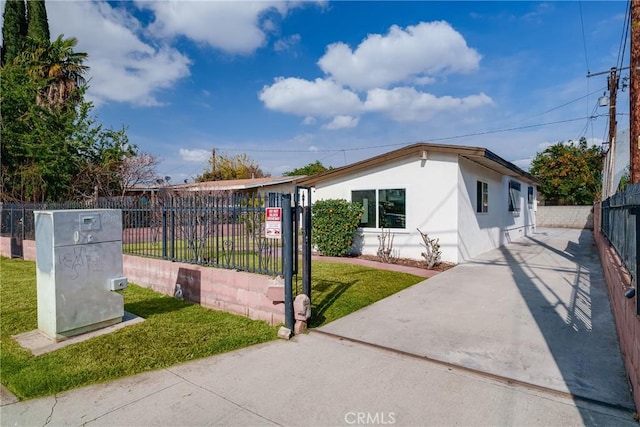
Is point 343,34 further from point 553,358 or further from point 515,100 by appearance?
point 553,358

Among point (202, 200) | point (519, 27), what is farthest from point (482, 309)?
point (519, 27)

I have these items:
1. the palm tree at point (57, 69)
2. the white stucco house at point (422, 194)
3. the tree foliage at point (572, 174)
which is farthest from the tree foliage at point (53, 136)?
the tree foliage at point (572, 174)

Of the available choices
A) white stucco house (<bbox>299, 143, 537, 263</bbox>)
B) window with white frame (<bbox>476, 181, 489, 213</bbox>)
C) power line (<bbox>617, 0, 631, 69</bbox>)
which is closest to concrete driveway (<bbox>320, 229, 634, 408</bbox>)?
white stucco house (<bbox>299, 143, 537, 263</bbox>)

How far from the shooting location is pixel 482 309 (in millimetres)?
5367

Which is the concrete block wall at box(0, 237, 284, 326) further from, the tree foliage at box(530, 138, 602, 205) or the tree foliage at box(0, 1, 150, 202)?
the tree foliage at box(530, 138, 602, 205)

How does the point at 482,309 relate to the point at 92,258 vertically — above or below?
below

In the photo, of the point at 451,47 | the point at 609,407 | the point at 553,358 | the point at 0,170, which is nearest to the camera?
the point at 609,407

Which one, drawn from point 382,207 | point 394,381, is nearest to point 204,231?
point 394,381

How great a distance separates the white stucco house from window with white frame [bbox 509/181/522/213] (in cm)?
342

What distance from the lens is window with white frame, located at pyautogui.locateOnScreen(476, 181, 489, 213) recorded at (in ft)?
36.3

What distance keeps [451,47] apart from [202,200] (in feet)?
37.3

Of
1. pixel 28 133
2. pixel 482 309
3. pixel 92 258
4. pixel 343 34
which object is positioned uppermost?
pixel 343 34

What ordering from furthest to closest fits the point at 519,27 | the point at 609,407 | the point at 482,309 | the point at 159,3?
the point at 519,27
the point at 159,3
the point at 482,309
the point at 609,407

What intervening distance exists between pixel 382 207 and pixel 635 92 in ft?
20.2
